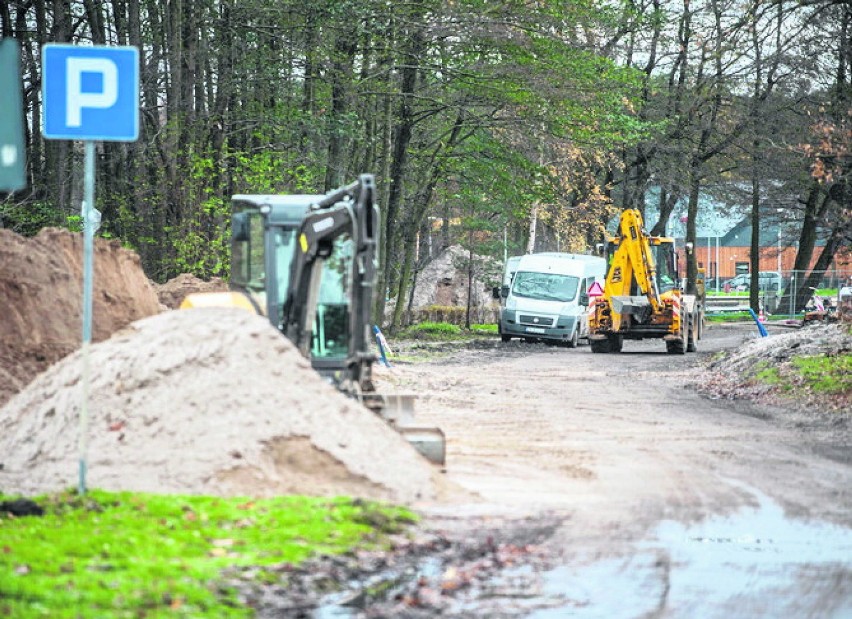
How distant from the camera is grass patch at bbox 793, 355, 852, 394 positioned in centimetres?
2223

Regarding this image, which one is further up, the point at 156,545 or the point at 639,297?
the point at 639,297

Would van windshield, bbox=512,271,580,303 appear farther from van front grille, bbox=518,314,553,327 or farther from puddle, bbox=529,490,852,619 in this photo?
puddle, bbox=529,490,852,619

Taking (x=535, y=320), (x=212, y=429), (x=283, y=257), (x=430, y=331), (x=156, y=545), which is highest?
(x=283, y=257)

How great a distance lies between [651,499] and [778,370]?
13.7m

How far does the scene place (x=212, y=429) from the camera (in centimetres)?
1211

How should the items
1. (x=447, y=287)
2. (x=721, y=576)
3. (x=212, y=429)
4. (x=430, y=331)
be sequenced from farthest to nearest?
(x=447, y=287)
(x=430, y=331)
(x=212, y=429)
(x=721, y=576)

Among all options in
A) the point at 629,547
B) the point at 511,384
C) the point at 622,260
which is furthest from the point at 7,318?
the point at 622,260

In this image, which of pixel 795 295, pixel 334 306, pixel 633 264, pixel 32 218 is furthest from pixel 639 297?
pixel 795 295

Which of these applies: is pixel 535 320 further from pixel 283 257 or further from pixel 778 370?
pixel 283 257

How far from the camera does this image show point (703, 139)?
5788 cm

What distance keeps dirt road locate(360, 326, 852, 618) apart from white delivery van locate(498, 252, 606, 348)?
748 inches

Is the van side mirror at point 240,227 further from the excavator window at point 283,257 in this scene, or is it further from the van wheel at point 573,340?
the van wheel at point 573,340

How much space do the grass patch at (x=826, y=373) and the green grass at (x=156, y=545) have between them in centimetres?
1277

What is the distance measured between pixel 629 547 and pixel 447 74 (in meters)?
25.5
